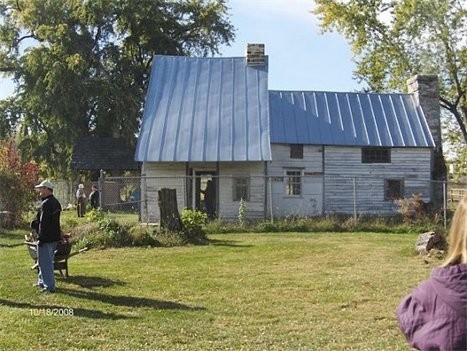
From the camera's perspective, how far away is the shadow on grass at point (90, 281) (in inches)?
439

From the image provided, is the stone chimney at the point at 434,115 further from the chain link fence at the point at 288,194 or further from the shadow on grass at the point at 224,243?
the shadow on grass at the point at 224,243

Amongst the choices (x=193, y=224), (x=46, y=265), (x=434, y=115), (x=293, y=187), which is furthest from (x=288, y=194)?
(x=46, y=265)

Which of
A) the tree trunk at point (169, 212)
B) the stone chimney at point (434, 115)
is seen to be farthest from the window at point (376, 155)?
the tree trunk at point (169, 212)

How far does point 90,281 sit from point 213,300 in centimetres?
283

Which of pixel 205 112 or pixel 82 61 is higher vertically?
pixel 82 61

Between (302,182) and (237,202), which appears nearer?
(237,202)

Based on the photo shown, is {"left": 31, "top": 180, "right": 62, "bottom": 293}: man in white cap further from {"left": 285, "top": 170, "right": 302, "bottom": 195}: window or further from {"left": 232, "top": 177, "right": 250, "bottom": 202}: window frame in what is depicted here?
{"left": 285, "top": 170, "right": 302, "bottom": 195}: window

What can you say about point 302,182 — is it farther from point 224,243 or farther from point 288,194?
point 224,243

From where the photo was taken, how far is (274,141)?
29969 millimetres

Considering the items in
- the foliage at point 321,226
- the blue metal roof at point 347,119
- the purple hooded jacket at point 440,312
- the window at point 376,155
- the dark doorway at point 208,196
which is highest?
the blue metal roof at point 347,119

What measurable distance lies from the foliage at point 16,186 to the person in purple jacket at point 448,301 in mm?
22131

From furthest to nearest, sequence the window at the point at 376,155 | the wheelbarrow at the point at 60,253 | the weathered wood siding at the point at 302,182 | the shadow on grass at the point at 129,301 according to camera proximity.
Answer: the window at the point at 376,155, the weathered wood siding at the point at 302,182, the wheelbarrow at the point at 60,253, the shadow on grass at the point at 129,301

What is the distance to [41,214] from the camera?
410 inches

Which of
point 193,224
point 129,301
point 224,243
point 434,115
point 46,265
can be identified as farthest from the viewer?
point 434,115
